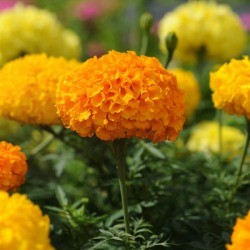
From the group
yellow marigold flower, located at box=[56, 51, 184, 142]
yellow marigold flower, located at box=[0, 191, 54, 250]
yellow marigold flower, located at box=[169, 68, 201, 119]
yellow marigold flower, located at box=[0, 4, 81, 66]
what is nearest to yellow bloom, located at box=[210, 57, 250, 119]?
yellow marigold flower, located at box=[56, 51, 184, 142]

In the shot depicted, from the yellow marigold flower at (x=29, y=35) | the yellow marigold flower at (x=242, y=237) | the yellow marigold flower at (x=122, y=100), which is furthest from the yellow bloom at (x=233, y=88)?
the yellow marigold flower at (x=29, y=35)

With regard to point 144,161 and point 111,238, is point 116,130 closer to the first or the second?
point 111,238

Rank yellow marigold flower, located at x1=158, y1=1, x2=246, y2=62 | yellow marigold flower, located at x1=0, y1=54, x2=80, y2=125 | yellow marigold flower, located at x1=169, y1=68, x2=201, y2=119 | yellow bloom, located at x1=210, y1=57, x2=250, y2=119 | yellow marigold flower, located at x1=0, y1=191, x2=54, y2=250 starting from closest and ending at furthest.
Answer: yellow marigold flower, located at x1=0, y1=191, x2=54, y2=250 < yellow bloom, located at x1=210, y1=57, x2=250, y2=119 < yellow marigold flower, located at x1=0, y1=54, x2=80, y2=125 < yellow marigold flower, located at x1=169, y1=68, x2=201, y2=119 < yellow marigold flower, located at x1=158, y1=1, x2=246, y2=62

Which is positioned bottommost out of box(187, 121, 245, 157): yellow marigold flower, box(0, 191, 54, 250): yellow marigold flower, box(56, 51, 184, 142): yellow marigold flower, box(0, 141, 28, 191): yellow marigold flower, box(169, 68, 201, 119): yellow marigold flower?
box(187, 121, 245, 157): yellow marigold flower

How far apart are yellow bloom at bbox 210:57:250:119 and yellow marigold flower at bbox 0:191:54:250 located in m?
0.60

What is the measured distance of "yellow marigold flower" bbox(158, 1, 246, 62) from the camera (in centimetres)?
284

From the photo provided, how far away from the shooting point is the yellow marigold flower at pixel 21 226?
1.10 meters

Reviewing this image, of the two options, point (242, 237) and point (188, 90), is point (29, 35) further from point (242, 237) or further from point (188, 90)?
point (242, 237)

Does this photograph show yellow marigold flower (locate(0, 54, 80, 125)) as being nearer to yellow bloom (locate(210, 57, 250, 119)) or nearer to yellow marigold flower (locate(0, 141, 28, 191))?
yellow marigold flower (locate(0, 141, 28, 191))

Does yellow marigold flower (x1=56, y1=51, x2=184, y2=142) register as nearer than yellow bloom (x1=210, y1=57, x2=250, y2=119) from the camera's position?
Answer: Yes

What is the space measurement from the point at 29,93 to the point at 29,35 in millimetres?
868

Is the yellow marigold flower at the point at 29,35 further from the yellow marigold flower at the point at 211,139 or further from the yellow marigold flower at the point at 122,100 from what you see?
the yellow marigold flower at the point at 122,100

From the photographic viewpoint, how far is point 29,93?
1.79 meters

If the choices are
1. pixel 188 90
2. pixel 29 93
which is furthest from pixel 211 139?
pixel 29 93
